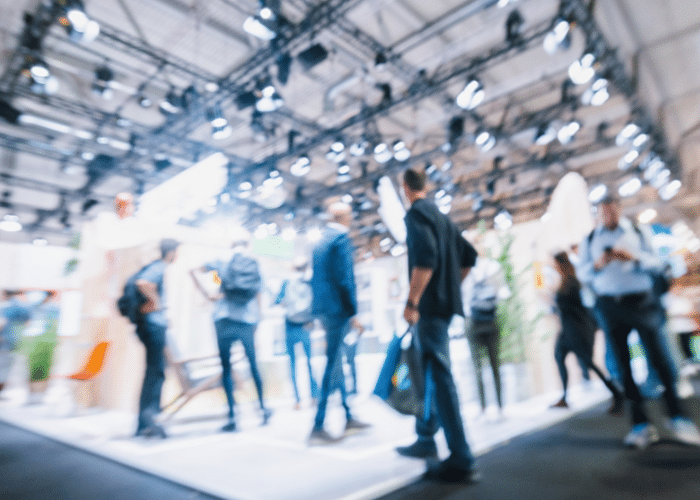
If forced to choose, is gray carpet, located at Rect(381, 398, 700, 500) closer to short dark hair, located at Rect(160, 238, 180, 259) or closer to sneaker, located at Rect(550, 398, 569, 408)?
sneaker, located at Rect(550, 398, 569, 408)

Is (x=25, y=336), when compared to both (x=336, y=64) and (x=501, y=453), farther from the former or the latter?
(x=336, y=64)

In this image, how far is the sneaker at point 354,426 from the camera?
9.25ft

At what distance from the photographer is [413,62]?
Answer: 305 inches

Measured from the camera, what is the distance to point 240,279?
312 centimetres

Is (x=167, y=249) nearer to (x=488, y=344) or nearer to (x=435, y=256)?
(x=435, y=256)

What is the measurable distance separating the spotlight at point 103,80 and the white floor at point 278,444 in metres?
4.69

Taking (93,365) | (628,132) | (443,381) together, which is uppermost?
(628,132)

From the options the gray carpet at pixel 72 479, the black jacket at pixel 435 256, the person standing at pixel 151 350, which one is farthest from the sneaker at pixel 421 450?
the person standing at pixel 151 350

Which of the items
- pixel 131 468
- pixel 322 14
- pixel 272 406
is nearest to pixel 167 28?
pixel 322 14

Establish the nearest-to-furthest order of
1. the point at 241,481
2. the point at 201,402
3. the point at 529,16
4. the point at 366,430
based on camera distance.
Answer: the point at 241,481 → the point at 366,430 → the point at 201,402 → the point at 529,16

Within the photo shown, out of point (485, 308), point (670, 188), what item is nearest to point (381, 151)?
point (485, 308)

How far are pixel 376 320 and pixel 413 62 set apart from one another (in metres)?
4.72

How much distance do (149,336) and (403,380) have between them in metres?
1.75

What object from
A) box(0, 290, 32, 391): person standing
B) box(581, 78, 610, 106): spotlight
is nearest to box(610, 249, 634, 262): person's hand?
box(581, 78, 610, 106): spotlight
